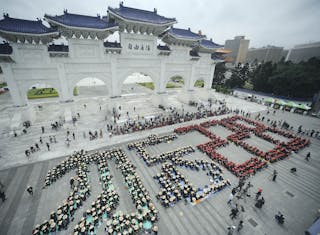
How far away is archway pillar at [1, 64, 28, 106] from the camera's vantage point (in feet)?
59.5

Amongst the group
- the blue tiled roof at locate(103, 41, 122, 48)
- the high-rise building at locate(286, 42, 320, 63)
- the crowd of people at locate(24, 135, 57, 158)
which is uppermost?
the high-rise building at locate(286, 42, 320, 63)

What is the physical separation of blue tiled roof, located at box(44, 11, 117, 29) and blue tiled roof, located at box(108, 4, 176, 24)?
2.39 metres

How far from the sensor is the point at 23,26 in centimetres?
1784

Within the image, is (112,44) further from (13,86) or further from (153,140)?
(153,140)

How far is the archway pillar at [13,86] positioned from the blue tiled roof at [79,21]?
7772mm

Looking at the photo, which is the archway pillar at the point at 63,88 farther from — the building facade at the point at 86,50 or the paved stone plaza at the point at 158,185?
the paved stone plaza at the point at 158,185

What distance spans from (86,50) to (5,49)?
27.9 feet

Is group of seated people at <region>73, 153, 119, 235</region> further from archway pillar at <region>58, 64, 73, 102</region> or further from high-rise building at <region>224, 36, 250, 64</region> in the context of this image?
high-rise building at <region>224, 36, 250, 64</region>

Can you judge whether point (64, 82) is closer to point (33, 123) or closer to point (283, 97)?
point (33, 123)

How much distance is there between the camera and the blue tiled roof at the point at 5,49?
56.9ft

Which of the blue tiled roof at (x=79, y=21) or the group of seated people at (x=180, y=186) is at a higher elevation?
the blue tiled roof at (x=79, y=21)

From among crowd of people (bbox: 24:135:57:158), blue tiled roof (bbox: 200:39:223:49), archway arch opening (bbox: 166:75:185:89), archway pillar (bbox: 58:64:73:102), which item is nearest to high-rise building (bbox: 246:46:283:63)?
archway arch opening (bbox: 166:75:185:89)

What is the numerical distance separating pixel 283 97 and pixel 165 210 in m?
42.1

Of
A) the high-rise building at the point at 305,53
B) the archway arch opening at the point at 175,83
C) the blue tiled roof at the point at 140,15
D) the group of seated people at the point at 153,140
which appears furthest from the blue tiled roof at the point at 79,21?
the high-rise building at the point at 305,53
